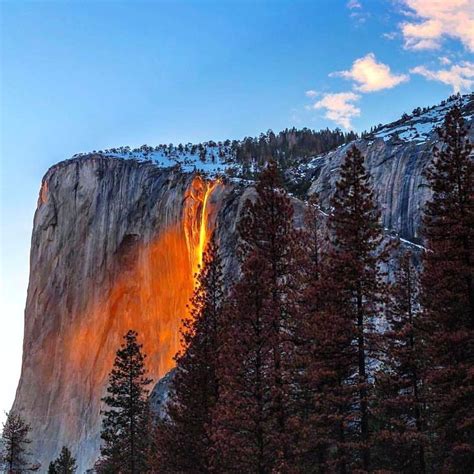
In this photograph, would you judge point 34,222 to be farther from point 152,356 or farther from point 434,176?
point 434,176

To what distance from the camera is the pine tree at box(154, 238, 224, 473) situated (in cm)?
2672

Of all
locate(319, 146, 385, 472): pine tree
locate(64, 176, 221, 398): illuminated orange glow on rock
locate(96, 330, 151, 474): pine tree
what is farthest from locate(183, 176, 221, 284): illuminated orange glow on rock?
locate(319, 146, 385, 472): pine tree

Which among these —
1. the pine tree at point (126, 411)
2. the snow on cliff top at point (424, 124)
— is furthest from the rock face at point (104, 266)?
the pine tree at point (126, 411)

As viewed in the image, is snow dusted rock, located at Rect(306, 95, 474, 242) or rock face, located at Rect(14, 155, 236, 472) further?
rock face, located at Rect(14, 155, 236, 472)

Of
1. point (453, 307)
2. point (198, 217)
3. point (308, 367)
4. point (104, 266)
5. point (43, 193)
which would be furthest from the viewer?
point (43, 193)

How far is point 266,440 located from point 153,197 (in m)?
61.3

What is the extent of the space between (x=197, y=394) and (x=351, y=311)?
908 cm

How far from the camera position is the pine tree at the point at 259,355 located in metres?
20.4

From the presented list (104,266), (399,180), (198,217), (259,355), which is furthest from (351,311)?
(104,266)

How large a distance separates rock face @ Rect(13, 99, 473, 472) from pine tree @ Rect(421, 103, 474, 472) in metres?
35.7

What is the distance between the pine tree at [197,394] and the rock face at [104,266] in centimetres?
2783

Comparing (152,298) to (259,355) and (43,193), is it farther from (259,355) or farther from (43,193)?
(259,355)

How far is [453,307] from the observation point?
20766 millimetres

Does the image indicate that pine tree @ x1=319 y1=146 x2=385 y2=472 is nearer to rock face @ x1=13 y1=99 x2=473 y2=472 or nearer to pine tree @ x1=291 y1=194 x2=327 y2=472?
pine tree @ x1=291 y1=194 x2=327 y2=472
